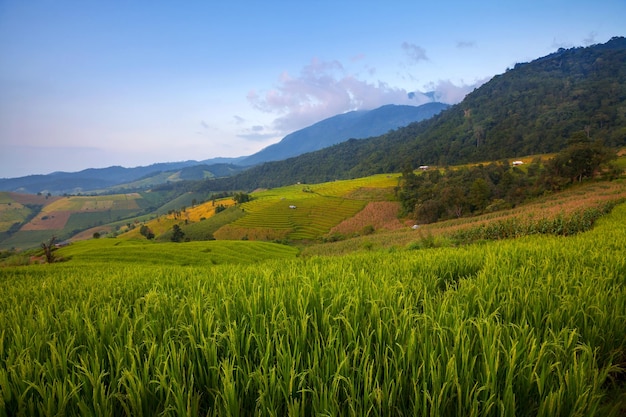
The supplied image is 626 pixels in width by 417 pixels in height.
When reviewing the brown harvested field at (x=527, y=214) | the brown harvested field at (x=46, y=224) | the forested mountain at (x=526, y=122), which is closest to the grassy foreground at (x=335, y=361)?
the brown harvested field at (x=527, y=214)

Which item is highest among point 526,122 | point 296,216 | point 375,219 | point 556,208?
point 526,122

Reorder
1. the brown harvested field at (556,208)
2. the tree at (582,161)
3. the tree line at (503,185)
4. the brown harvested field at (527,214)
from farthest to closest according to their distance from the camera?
1. the tree line at (503,185)
2. the tree at (582,161)
3. the brown harvested field at (527,214)
4. the brown harvested field at (556,208)

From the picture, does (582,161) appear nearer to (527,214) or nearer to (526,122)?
(527,214)

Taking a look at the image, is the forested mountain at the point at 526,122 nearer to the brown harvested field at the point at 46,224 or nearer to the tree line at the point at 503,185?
the tree line at the point at 503,185

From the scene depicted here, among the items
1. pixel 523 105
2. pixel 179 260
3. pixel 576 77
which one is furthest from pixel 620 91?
pixel 179 260

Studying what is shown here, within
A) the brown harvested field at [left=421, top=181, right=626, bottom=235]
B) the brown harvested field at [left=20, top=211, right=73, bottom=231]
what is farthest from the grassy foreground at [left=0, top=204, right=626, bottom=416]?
the brown harvested field at [left=20, top=211, right=73, bottom=231]

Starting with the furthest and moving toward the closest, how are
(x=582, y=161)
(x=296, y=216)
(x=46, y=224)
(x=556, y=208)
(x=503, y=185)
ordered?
(x=46, y=224) < (x=296, y=216) < (x=503, y=185) < (x=582, y=161) < (x=556, y=208)

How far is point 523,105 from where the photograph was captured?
15812cm

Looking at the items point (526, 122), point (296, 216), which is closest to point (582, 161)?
point (296, 216)

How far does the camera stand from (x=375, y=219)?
6912 cm

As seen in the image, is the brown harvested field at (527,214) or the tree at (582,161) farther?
the tree at (582,161)

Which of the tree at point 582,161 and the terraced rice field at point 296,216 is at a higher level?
the tree at point 582,161

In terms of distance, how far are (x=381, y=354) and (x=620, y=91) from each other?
196057 mm

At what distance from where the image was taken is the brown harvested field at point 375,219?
2489 inches
